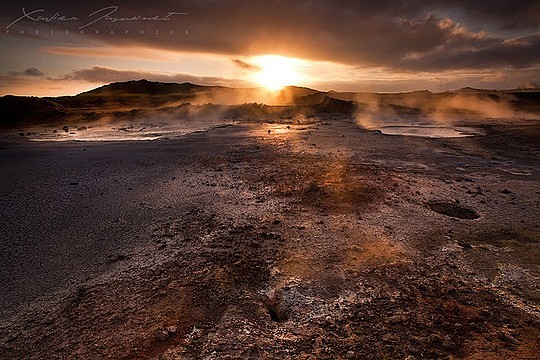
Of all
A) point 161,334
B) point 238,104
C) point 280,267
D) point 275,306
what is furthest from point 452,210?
point 238,104

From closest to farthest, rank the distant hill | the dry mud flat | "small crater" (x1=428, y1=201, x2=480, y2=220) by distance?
the dry mud flat, "small crater" (x1=428, y1=201, x2=480, y2=220), the distant hill

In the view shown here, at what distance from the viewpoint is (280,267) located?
4168 mm

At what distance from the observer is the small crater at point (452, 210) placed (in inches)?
228

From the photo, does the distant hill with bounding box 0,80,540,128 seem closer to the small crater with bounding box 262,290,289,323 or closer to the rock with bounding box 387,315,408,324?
the small crater with bounding box 262,290,289,323

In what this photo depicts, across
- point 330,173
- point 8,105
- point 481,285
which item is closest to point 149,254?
point 481,285

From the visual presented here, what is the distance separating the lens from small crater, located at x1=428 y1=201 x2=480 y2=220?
5.78 metres

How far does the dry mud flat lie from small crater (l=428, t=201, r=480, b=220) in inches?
2.0

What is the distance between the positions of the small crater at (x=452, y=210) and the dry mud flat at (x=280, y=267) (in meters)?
0.05

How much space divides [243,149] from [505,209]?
8332 mm

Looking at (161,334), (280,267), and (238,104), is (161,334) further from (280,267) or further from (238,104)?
(238,104)

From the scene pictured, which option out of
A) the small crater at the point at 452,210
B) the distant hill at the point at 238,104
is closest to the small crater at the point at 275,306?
the small crater at the point at 452,210

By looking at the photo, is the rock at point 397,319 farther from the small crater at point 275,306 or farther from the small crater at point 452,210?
the small crater at point 452,210

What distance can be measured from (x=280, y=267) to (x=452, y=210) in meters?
3.78

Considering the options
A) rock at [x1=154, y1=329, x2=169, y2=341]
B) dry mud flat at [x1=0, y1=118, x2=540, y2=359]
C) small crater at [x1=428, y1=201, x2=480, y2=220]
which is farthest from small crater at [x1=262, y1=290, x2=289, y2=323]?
small crater at [x1=428, y1=201, x2=480, y2=220]
